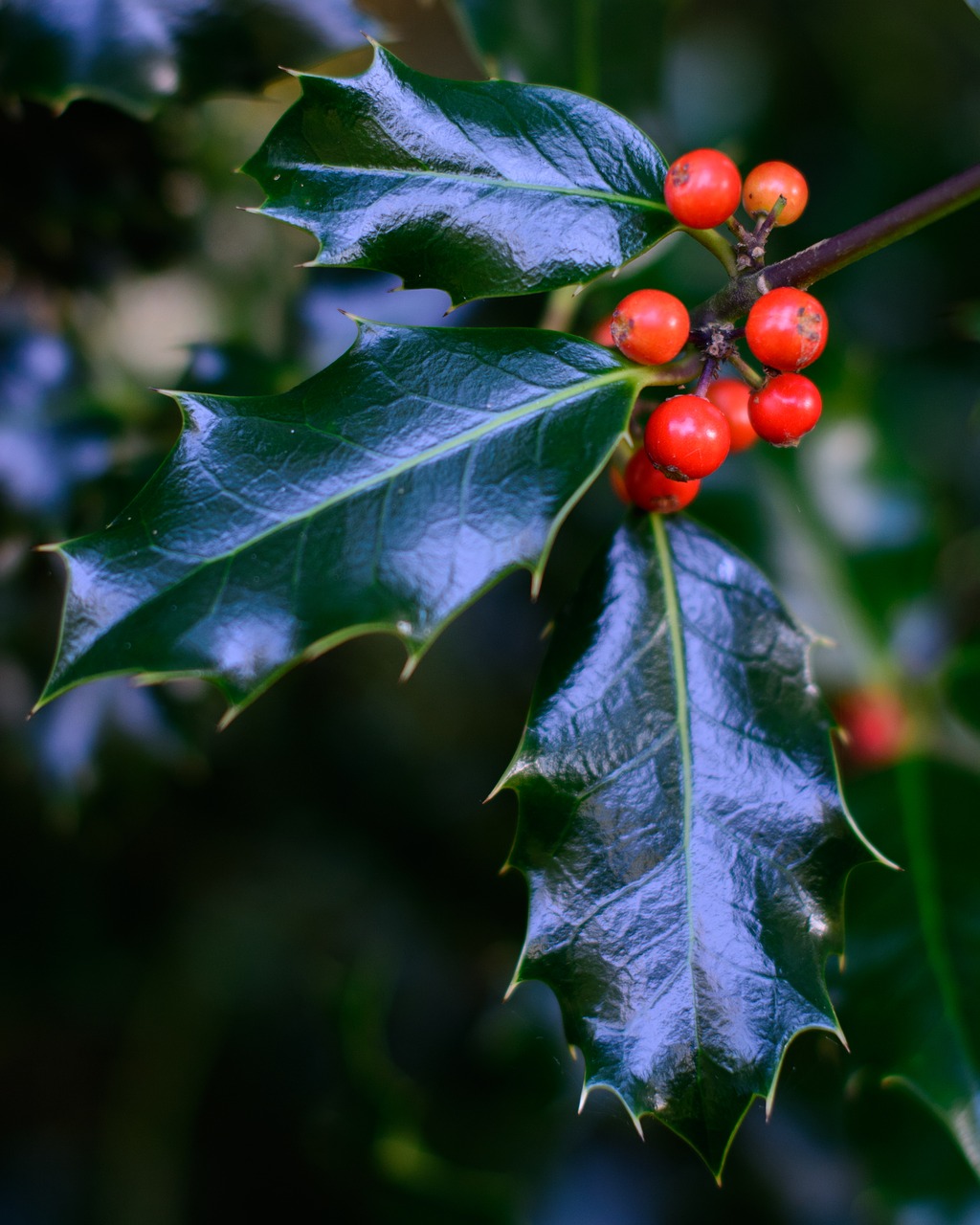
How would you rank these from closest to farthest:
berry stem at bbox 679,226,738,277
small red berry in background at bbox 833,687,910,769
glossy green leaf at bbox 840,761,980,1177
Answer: berry stem at bbox 679,226,738,277
glossy green leaf at bbox 840,761,980,1177
small red berry in background at bbox 833,687,910,769

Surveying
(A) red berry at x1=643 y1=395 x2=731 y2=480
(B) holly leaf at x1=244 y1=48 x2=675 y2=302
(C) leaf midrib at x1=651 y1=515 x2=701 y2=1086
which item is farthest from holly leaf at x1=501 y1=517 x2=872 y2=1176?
(B) holly leaf at x1=244 y1=48 x2=675 y2=302

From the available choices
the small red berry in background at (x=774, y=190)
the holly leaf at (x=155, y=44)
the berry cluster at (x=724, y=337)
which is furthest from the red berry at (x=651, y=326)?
the holly leaf at (x=155, y=44)

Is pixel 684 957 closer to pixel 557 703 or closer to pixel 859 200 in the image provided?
pixel 557 703

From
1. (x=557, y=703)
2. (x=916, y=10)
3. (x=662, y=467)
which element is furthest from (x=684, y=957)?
(x=916, y=10)

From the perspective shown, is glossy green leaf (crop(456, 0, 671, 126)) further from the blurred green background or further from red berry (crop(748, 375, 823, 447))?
red berry (crop(748, 375, 823, 447))

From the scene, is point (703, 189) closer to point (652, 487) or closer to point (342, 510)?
point (652, 487)

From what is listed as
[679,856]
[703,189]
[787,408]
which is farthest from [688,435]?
[679,856]
